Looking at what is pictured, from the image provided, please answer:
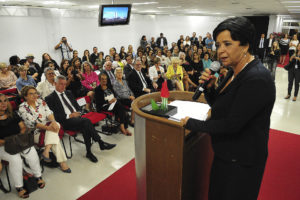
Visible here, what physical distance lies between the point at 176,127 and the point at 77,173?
2.28m

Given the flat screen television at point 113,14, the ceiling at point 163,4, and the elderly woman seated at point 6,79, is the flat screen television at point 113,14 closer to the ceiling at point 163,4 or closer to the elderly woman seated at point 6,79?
the ceiling at point 163,4

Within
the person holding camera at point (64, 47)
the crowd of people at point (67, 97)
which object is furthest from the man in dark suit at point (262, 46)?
the person holding camera at point (64, 47)

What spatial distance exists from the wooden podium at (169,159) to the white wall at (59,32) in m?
8.31

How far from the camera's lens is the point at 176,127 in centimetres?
141

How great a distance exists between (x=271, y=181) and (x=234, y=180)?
2.06 m

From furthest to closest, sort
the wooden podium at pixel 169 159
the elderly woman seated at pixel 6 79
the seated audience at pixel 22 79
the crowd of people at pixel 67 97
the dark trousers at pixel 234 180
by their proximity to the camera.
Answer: the elderly woman seated at pixel 6 79
the seated audience at pixel 22 79
the crowd of people at pixel 67 97
the wooden podium at pixel 169 159
the dark trousers at pixel 234 180

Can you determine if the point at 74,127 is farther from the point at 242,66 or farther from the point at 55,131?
the point at 242,66

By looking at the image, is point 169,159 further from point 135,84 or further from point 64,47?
point 64,47

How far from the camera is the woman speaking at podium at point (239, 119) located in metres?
1.08

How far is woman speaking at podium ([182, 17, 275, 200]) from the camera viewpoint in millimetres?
1077

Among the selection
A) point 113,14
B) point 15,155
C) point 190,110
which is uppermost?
point 113,14

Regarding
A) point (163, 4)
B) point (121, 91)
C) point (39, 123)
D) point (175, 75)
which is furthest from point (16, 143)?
point (163, 4)

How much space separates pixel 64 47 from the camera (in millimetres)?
9852

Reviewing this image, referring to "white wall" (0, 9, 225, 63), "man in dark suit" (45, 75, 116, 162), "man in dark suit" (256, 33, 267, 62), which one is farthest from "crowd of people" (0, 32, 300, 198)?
"man in dark suit" (256, 33, 267, 62)
